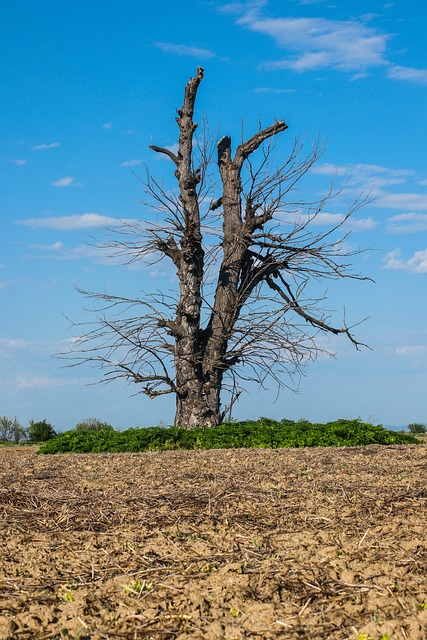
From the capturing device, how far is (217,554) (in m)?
4.76

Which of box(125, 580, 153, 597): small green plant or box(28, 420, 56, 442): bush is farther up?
box(28, 420, 56, 442): bush

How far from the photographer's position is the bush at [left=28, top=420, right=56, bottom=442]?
17.9m

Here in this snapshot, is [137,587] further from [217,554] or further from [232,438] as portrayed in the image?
[232,438]

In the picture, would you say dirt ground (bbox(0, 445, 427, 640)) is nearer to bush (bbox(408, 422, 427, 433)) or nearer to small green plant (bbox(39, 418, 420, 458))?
small green plant (bbox(39, 418, 420, 458))

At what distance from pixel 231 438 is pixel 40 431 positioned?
295 inches

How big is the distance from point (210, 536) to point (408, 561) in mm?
1400

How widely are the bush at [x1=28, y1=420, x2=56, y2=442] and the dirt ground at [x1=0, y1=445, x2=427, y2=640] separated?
1046 cm

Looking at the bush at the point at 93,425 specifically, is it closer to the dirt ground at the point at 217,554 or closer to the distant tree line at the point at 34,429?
the distant tree line at the point at 34,429

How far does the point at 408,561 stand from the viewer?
14.7 feet

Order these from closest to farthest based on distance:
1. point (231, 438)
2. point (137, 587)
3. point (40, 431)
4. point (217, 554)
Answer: point (137, 587) → point (217, 554) → point (231, 438) → point (40, 431)

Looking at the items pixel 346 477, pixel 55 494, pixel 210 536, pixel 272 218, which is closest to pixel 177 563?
pixel 210 536

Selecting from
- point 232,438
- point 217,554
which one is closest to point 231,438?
point 232,438

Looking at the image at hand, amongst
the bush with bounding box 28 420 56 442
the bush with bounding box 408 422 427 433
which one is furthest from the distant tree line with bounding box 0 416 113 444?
the bush with bounding box 408 422 427 433

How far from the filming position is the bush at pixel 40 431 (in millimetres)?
17938
